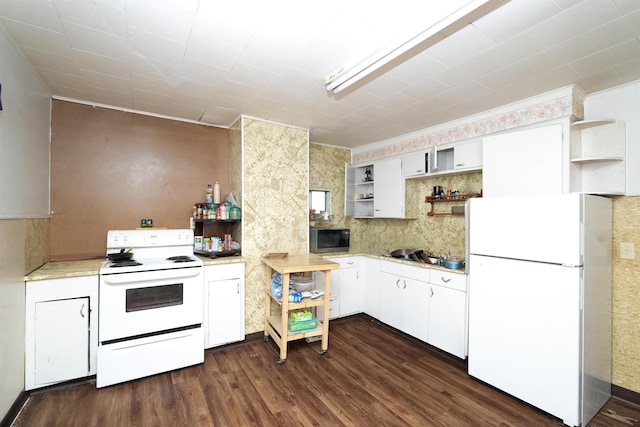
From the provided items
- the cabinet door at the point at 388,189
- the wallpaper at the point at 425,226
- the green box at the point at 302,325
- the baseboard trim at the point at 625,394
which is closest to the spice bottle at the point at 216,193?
the green box at the point at 302,325

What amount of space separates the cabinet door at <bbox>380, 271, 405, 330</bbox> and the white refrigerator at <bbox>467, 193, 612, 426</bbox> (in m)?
0.94

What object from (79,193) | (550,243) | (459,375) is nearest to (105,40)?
(79,193)

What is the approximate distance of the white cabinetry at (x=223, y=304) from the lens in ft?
8.93

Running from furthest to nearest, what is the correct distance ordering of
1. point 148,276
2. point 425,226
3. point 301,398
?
point 425,226 → point 148,276 → point 301,398

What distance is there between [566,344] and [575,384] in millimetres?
247

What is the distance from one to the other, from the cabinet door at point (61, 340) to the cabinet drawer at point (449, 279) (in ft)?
10.2

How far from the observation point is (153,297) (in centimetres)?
238

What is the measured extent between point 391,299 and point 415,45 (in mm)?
2695

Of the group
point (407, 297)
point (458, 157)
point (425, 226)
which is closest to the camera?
point (458, 157)

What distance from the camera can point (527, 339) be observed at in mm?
2008

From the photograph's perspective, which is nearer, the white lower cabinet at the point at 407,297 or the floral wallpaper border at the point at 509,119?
the floral wallpaper border at the point at 509,119

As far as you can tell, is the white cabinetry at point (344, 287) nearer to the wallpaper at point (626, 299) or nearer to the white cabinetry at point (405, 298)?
the white cabinetry at point (405, 298)

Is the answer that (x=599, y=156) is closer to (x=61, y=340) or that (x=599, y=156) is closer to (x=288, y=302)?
(x=288, y=302)

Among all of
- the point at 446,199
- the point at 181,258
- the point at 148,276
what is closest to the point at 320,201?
the point at 446,199
